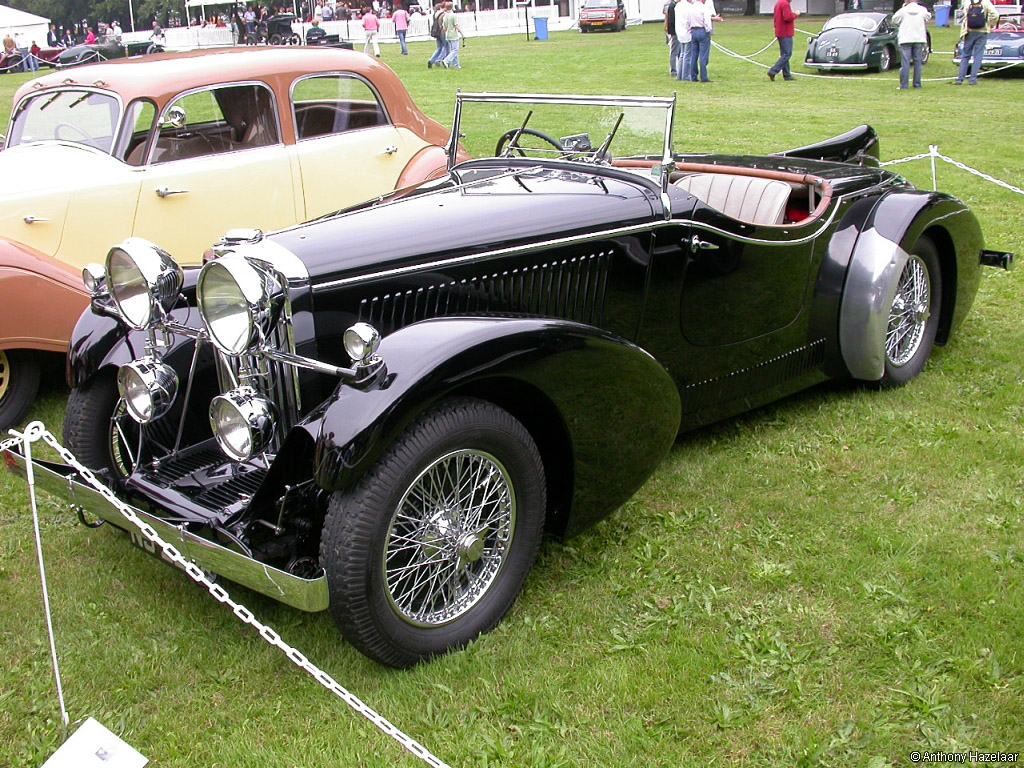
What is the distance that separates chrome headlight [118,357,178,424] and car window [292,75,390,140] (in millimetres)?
3783

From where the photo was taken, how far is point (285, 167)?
20.7 feet

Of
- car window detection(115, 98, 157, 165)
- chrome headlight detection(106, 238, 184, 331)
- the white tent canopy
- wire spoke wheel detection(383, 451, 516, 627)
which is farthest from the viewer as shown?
the white tent canopy

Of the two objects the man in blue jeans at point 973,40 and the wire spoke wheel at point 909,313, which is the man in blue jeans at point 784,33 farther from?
the wire spoke wheel at point 909,313

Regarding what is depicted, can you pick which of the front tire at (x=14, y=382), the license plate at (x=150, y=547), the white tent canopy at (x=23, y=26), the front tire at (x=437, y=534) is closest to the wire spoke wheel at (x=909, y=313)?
the front tire at (x=437, y=534)

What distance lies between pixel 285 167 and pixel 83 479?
12.1ft

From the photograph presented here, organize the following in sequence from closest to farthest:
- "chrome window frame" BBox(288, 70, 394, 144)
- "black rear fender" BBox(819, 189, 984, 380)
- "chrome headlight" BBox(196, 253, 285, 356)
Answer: "chrome headlight" BBox(196, 253, 285, 356), "black rear fender" BBox(819, 189, 984, 380), "chrome window frame" BBox(288, 70, 394, 144)

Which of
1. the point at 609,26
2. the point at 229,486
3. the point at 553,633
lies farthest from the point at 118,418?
the point at 609,26

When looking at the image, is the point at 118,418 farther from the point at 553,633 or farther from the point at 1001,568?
the point at 1001,568

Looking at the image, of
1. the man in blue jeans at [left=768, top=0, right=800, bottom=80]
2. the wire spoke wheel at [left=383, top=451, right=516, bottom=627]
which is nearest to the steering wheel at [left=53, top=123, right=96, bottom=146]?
the wire spoke wheel at [left=383, top=451, right=516, bottom=627]

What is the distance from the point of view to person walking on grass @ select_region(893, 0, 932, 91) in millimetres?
16812

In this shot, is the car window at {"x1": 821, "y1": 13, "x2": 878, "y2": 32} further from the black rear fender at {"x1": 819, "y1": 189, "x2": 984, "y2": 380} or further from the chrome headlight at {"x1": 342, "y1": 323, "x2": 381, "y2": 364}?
the chrome headlight at {"x1": 342, "y1": 323, "x2": 381, "y2": 364}

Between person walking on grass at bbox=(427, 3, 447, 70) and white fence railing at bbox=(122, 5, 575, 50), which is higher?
white fence railing at bbox=(122, 5, 575, 50)

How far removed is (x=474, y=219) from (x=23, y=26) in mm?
45183

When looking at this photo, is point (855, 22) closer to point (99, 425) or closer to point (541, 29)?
point (541, 29)
